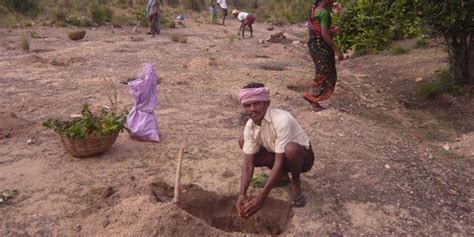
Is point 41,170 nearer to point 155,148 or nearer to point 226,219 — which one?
point 155,148

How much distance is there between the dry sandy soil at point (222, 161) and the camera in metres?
3.03

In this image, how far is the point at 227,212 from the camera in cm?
331

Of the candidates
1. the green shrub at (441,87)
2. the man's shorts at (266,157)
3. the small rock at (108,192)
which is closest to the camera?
the man's shorts at (266,157)

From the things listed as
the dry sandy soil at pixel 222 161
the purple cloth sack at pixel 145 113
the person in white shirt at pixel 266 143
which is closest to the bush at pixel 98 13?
the dry sandy soil at pixel 222 161

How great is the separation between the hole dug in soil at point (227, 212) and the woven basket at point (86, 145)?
77cm

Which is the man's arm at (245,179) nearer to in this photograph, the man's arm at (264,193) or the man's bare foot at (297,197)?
the man's arm at (264,193)

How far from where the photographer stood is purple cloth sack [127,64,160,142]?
14.3 feet

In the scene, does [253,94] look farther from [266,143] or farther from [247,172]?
[247,172]

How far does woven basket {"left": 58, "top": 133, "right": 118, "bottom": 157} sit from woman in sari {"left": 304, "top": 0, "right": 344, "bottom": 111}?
2625mm

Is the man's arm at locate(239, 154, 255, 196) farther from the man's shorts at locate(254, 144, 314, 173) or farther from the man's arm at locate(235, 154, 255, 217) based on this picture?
the man's shorts at locate(254, 144, 314, 173)

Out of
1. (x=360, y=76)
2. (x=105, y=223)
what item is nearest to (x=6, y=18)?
(x=360, y=76)

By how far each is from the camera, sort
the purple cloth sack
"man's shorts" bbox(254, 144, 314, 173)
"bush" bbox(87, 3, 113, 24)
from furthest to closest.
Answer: "bush" bbox(87, 3, 113, 24), the purple cloth sack, "man's shorts" bbox(254, 144, 314, 173)

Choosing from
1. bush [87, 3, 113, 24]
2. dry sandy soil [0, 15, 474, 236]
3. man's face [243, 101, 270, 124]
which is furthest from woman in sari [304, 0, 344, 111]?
bush [87, 3, 113, 24]

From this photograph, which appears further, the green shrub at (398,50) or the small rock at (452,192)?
the green shrub at (398,50)
